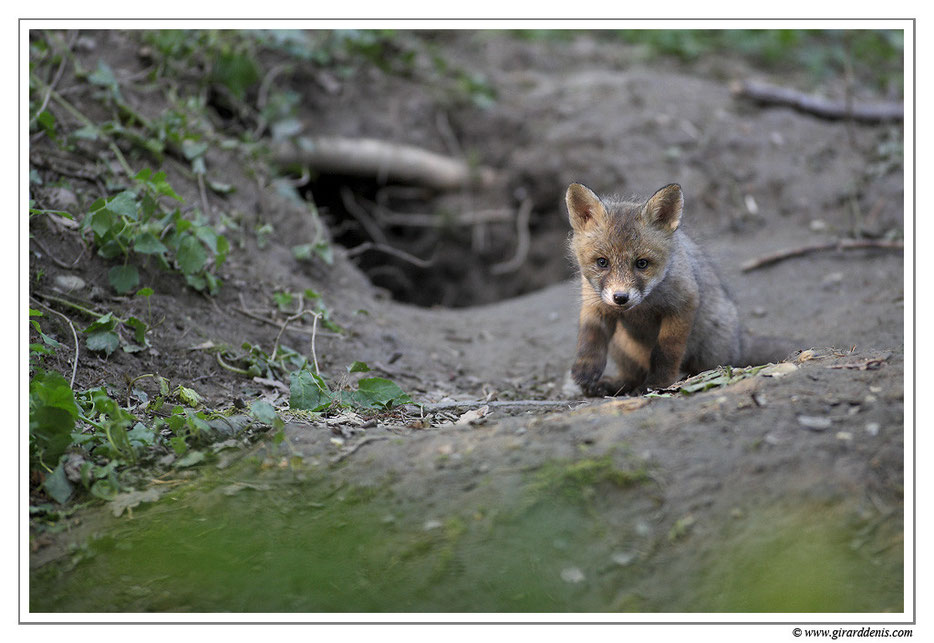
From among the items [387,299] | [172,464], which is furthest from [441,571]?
[387,299]

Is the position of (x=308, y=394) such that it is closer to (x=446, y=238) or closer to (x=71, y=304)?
(x=71, y=304)

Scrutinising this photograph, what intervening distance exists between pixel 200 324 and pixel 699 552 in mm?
3573

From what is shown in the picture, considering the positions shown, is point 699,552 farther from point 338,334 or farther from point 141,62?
point 141,62

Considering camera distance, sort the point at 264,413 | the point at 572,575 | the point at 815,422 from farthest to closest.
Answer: the point at 264,413, the point at 815,422, the point at 572,575

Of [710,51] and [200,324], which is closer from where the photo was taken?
[200,324]

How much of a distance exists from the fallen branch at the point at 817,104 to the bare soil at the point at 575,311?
14 cm

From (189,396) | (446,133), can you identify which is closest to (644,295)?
(189,396)

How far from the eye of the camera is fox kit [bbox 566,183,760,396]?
4.41 metres

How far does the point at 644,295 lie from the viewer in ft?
14.4

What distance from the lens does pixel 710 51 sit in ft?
33.9

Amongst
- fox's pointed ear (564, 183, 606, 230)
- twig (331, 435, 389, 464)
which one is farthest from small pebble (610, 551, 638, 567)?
fox's pointed ear (564, 183, 606, 230)

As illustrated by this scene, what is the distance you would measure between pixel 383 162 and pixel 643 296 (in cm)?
492

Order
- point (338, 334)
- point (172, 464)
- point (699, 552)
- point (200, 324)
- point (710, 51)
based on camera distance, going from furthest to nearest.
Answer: point (710, 51) → point (338, 334) → point (200, 324) → point (172, 464) → point (699, 552)

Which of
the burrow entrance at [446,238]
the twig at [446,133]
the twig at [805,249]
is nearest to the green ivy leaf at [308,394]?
the twig at [805,249]
